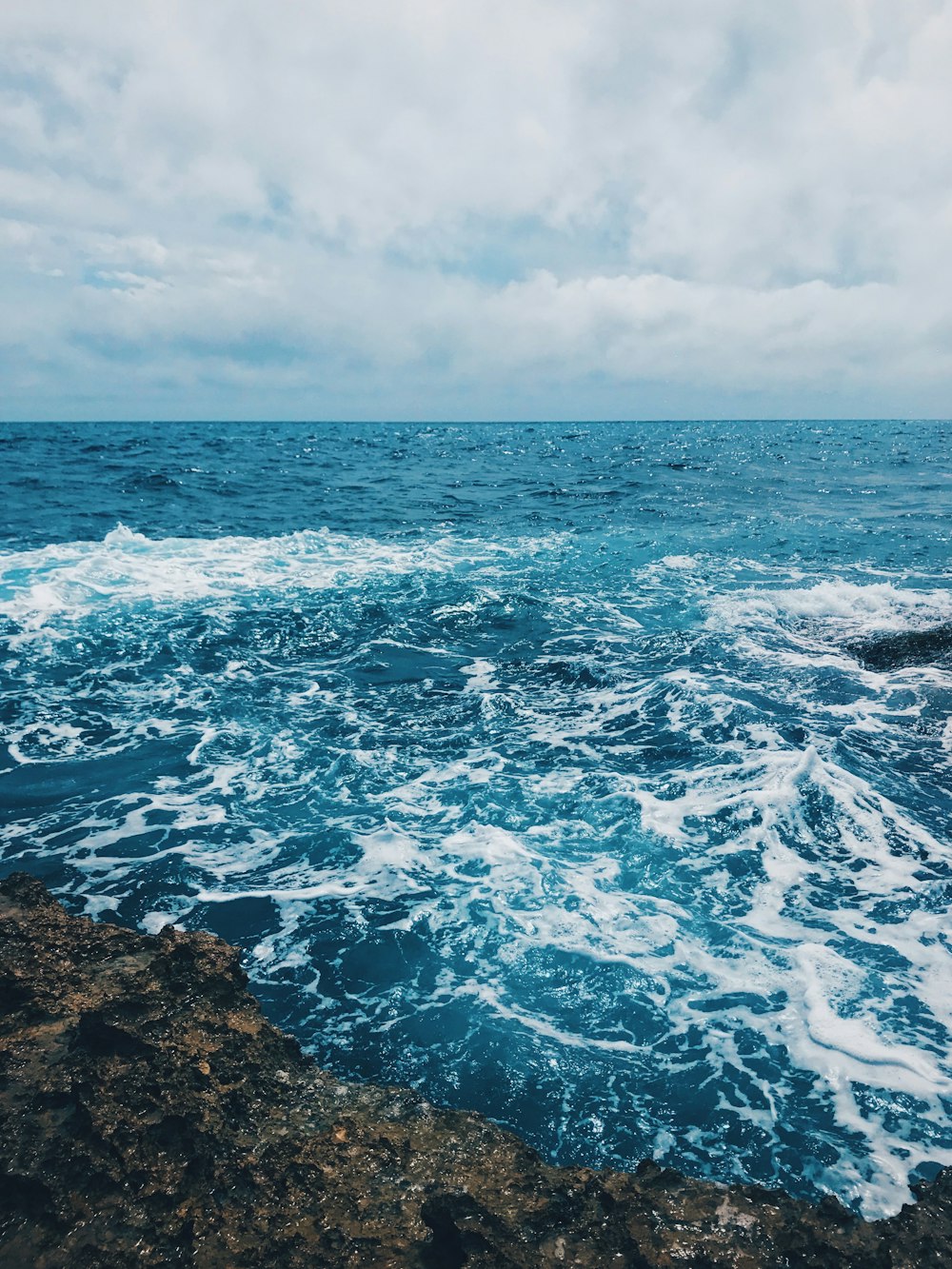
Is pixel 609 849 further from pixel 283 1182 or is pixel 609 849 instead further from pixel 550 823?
pixel 283 1182

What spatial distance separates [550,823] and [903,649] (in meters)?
8.12

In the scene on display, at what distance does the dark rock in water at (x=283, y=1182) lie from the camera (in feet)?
8.75

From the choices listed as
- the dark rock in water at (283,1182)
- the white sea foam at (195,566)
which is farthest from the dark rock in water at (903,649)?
the white sea foam at (195,566)

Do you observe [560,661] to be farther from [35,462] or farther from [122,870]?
[35,462]

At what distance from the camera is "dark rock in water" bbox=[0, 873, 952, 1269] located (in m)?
2.67

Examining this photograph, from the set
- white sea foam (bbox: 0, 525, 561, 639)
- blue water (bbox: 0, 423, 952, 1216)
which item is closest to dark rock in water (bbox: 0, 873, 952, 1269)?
blue water (bbox: 0, 423, 952, 1216)

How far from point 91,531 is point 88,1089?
2138 cm

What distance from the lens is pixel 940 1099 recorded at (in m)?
4.16

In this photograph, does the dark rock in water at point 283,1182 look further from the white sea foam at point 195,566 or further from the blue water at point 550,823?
the white sea foam at point 195,566

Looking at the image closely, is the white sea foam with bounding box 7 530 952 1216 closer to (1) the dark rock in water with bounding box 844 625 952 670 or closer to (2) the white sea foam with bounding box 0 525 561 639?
(1) the dark rock in water with bounding box 844 625 952 670

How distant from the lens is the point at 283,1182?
293 centimetres

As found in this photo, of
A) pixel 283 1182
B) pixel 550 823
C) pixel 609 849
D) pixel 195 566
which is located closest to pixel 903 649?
pixel 609 849

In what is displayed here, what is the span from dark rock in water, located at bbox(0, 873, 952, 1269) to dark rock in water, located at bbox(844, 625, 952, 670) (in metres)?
9.48

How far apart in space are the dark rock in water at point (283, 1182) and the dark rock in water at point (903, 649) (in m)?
9.48
